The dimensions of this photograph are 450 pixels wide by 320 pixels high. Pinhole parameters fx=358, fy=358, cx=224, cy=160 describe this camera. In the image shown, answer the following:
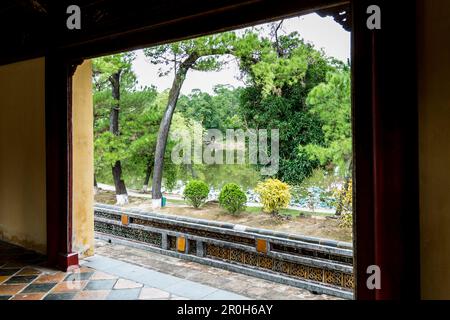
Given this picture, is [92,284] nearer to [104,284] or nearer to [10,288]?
[104,284]

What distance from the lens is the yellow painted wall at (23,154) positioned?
13.2 feet

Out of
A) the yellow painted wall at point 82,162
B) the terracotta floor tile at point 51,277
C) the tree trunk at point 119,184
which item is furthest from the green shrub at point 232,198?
the terracotta floor tile at point 51,277

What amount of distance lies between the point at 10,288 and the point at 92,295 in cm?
76

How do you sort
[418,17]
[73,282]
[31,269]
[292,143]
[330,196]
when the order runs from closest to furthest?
[418,17], [73,282], [31,269], [330,196], [292,143]

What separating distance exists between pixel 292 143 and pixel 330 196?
1.85 m

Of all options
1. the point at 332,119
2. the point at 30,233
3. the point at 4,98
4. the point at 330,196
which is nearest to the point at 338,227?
the point at 330,196

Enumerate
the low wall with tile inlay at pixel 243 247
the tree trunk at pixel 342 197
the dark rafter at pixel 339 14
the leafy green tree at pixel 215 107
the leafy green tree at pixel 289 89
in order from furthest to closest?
the leafy green tree at pixel 215 107 < the leafy green tree at pixel 289 89 < the tree trunk at pixel 342 197 < the low wall with tile inlay at pixel 243 247 < the dark rafter at pixel 339 14

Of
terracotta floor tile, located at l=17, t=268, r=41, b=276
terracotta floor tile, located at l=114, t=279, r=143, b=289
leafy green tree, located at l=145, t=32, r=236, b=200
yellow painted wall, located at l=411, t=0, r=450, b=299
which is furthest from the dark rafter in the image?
leafy green tree, located at l=145, t=32, r=236, b=200

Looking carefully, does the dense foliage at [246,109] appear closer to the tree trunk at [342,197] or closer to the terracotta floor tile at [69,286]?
the tree trunk at [342,197]

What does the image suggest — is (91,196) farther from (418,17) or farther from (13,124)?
(418,17)

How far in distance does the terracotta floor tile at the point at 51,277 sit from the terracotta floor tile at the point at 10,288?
0.16m

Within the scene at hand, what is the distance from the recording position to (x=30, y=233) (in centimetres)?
419

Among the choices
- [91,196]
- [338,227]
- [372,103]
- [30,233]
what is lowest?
[338,227]

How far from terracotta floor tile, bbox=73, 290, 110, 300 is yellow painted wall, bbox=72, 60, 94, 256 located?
1055 mm
